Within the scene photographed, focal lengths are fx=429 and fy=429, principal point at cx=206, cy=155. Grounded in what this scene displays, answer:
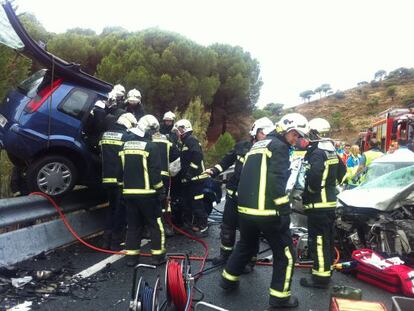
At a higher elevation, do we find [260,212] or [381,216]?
[260,212]

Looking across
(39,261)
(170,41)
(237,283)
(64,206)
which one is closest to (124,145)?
(64,206)

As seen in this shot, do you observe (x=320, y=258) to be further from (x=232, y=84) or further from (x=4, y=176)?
(x=232, y=84)

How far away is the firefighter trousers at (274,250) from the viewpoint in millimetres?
4133

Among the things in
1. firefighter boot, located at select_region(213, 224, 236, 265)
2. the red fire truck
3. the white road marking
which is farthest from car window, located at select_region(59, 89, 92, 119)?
the red fire truck

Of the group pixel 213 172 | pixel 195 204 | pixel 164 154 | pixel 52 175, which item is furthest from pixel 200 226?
pixel 52 175

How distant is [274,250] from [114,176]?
104 inches

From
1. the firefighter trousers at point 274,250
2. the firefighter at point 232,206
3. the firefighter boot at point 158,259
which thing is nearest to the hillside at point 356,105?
the firefighter at point 232,206

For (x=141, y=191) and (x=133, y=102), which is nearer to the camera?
(x=141, y=191)

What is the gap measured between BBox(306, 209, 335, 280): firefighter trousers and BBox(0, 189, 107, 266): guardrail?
3.13 meters

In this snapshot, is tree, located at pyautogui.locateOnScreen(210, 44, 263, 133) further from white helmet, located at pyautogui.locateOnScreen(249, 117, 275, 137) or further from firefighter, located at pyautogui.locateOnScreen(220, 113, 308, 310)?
firefighter, located at pyautogui.locateOnScreen(220, 113, 308, 310)

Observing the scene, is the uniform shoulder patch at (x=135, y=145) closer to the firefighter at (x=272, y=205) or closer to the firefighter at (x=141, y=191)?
the firefighter at (x=141, y=191)

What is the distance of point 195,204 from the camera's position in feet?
22.9

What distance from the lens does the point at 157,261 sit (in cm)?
524

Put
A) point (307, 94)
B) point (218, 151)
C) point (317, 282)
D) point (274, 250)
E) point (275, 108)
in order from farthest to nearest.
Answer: point (307, 94), point (275, 108), point (218, 151), point (317, 282), point (274, 250)
